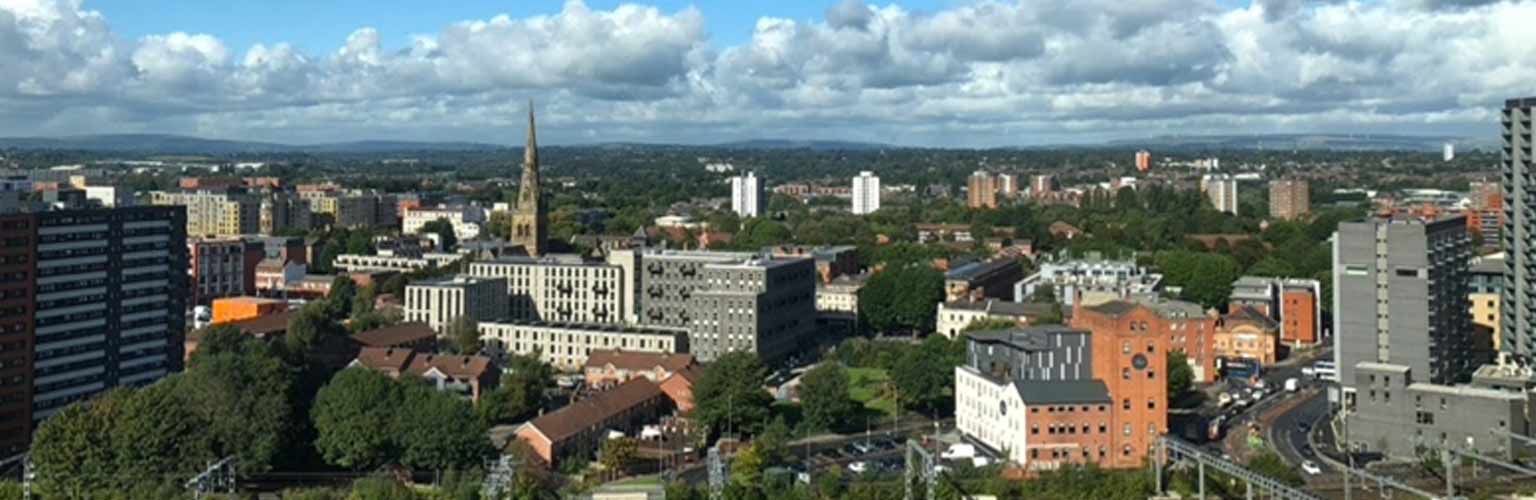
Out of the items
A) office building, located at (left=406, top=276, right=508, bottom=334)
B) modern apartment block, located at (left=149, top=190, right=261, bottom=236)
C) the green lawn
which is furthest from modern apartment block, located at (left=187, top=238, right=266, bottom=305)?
the green lawn

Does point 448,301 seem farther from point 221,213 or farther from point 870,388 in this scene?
point 221,213

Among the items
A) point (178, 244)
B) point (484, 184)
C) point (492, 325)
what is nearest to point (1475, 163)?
point (484, 184)

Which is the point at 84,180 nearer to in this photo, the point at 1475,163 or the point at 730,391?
the point at 730,391

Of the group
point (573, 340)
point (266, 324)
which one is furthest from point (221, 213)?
point (573, 340)

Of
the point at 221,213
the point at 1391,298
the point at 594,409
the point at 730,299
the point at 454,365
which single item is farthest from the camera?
the point at 221,213

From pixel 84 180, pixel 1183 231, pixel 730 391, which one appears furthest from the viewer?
pixel 84 180

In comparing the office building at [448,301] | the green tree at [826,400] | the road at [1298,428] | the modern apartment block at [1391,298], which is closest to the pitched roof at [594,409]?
the green tree at [826,400]

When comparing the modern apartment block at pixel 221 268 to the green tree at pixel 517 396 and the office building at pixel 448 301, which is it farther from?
the green tree at pixel 517 396
